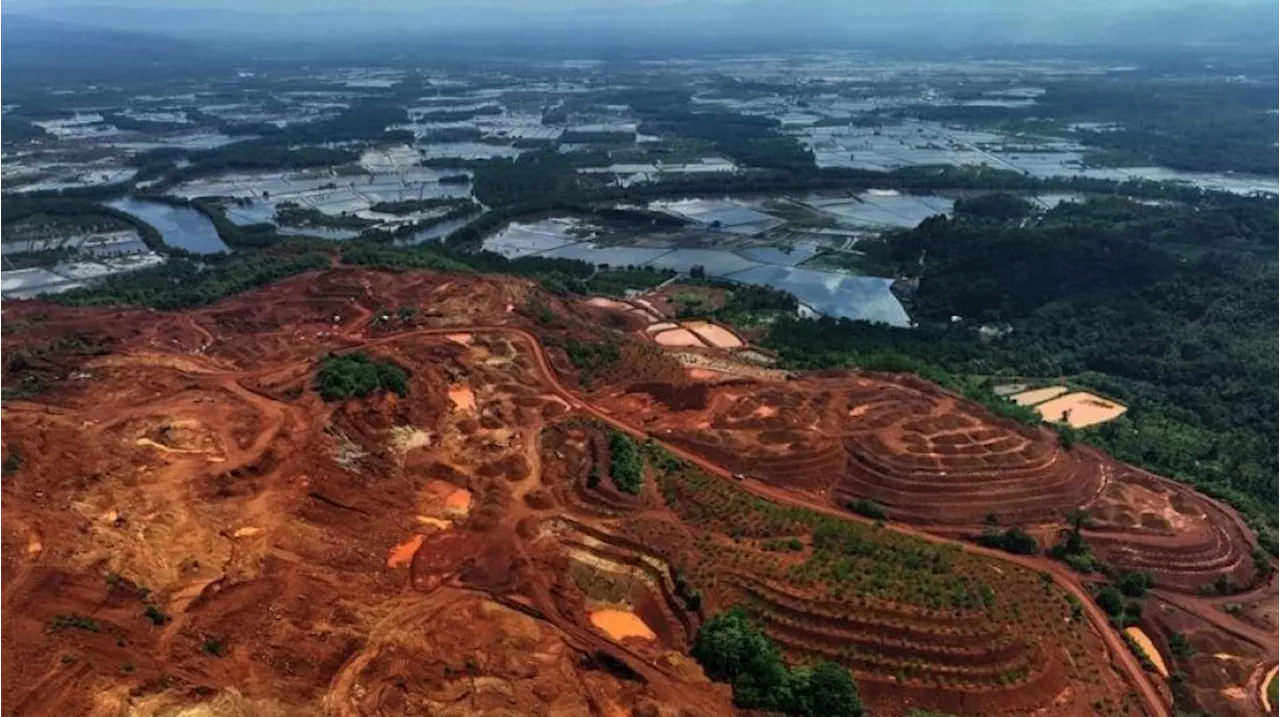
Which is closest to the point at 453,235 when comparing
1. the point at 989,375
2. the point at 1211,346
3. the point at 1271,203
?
the point at 989,375

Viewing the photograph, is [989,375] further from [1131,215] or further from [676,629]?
[1131,215]

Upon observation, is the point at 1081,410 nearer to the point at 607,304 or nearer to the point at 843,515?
the point at 843,515

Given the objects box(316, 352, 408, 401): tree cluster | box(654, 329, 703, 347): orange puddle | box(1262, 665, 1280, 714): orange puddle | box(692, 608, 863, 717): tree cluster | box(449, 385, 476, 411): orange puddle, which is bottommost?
Result: box(1262, 665, 1280, 714): orange puddle

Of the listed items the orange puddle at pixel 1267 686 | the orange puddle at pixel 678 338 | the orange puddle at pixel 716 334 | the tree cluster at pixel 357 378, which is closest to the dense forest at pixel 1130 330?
the orange puddle at pixel 716 334

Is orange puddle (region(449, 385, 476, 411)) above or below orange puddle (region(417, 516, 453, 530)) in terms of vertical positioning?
above

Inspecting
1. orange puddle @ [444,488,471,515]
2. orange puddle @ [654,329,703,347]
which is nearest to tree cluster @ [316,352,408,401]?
orange puddle @ [444,488,471,515]

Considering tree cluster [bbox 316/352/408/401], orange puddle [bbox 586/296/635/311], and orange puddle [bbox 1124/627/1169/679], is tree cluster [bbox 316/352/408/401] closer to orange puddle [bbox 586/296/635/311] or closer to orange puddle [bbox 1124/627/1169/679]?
orange puddle [bbox 586/296/635/311]

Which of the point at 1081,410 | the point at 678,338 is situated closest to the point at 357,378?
the point at 678,338

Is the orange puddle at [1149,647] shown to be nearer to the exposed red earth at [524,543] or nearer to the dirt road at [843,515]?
the exposed red earth at [524,543]
